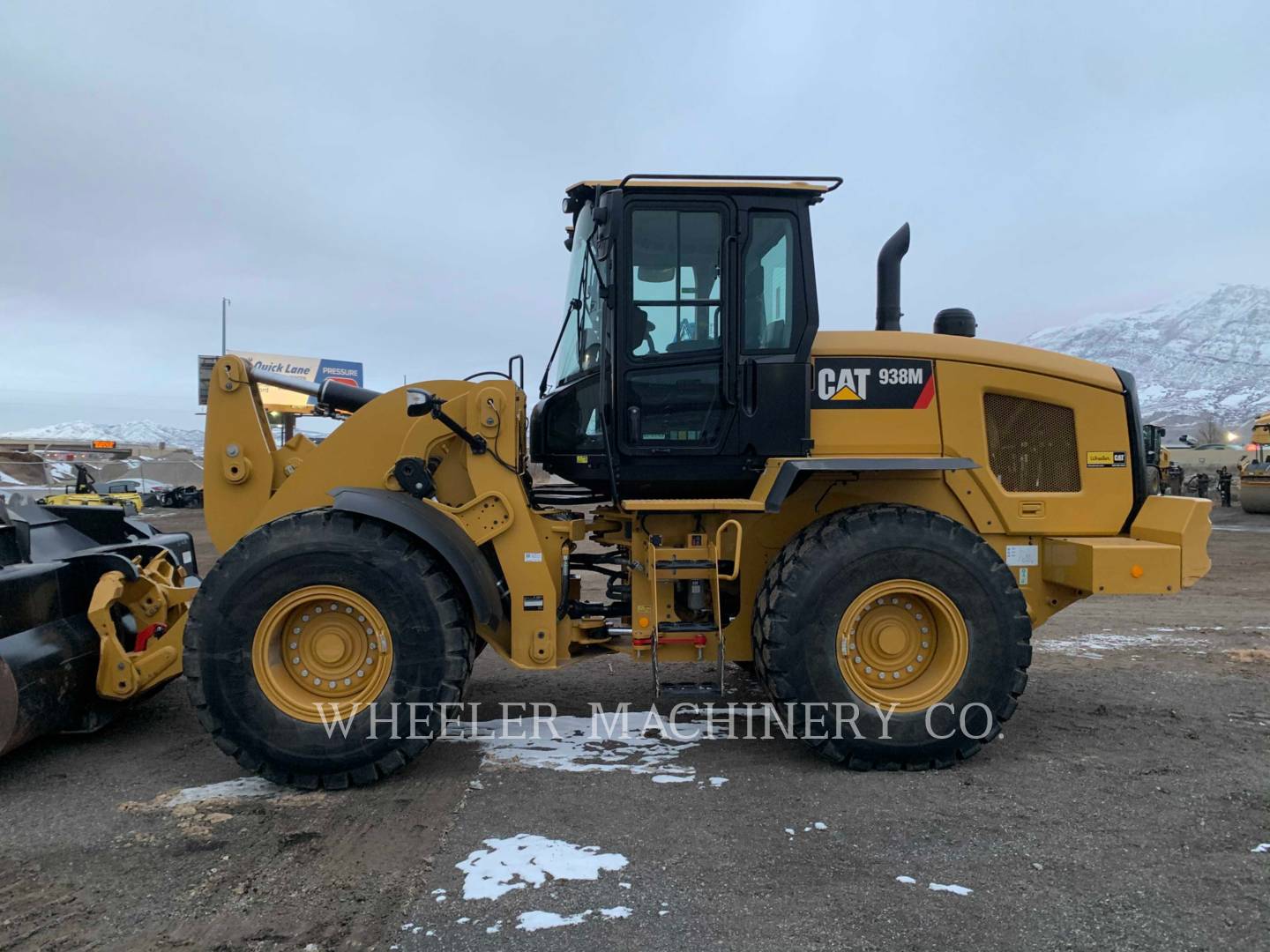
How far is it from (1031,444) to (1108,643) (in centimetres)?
340

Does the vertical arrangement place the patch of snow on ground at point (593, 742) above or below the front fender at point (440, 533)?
below

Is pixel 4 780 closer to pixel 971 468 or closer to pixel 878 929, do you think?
pixel 878 929

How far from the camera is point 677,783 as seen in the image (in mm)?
3842

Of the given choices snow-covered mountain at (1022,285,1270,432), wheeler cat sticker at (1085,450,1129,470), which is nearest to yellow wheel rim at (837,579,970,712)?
→ wheeler cat sticker at (1085,450,1129,470)

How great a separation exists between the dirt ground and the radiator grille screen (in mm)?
1404

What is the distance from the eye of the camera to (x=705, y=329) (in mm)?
4309

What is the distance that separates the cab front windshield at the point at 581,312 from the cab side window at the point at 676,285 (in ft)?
0.81

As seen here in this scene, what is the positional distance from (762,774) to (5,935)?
116 inches

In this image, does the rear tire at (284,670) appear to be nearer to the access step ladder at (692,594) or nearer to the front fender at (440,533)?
the front fender at (440,533)

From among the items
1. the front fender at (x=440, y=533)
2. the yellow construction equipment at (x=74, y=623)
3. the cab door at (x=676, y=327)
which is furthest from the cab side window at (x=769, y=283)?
the yellow construction equipment at (x=74, y=623)

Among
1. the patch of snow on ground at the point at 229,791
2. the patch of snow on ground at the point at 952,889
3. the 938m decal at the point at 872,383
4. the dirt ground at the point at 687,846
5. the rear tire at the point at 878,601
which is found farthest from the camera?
the 938m decal at the point at 872,383

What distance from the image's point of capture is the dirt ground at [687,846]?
2.66 metres

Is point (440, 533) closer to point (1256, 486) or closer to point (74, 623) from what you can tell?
point (74, 623)

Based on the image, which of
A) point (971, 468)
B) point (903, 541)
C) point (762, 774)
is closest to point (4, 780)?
point (762, 774)
